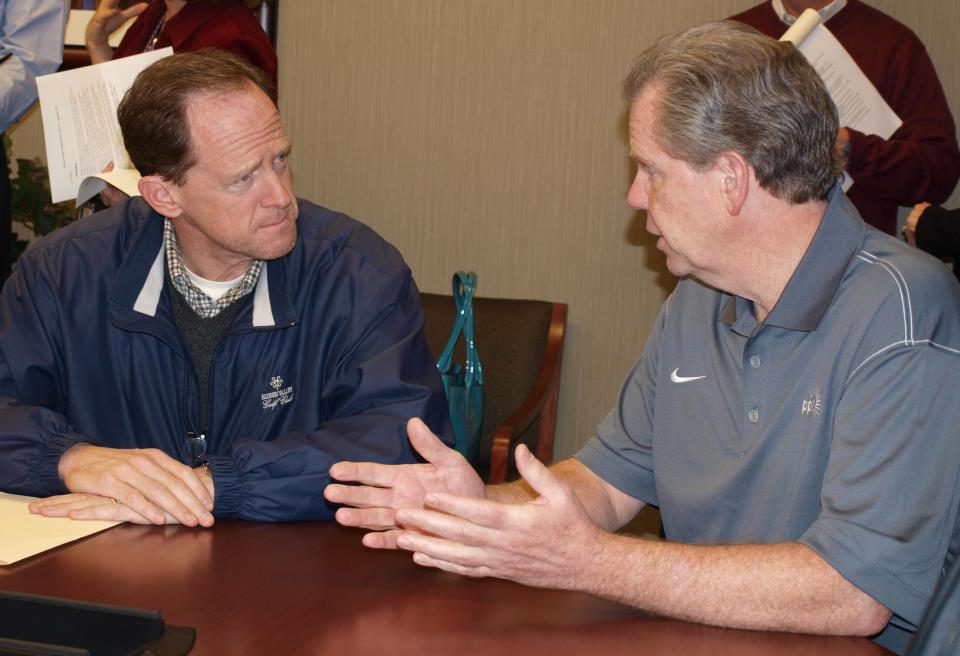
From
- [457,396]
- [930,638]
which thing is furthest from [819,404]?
[457,396]

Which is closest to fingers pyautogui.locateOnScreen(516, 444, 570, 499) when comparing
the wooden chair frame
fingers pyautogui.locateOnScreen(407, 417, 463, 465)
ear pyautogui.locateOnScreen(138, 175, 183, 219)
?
fingers pyautogui.locateOnScreen(407, 417, 463, 465)

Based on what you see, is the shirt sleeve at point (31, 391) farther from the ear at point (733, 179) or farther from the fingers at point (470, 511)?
the ear at point (733, 179)

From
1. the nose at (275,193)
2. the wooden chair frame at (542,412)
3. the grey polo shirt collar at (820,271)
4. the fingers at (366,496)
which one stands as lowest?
the wooden chair frame at (542,412)

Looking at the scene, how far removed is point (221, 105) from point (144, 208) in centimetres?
33

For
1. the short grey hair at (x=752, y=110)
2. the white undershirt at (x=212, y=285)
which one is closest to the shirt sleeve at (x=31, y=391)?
the white undershirt at (x=212, y=285)

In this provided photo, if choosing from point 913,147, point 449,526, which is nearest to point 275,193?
point 449,526

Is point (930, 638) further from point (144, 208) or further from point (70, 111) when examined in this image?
point (70, 111)

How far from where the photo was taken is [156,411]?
220 cm

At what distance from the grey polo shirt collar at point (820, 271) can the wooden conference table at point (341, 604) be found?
0.52m

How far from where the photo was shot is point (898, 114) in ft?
11.1

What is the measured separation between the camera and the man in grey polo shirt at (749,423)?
1417 millimetres

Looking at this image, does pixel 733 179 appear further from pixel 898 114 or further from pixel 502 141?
pixel 502 141

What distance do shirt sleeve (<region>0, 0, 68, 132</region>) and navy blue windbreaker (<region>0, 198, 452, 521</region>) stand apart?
1409 millimetres

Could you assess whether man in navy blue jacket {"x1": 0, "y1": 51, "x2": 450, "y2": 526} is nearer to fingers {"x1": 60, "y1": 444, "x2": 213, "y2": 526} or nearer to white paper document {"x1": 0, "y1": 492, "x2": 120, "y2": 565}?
fingers {"x1": 60, "y1": 444, "x2": 213, "y2": 526}
